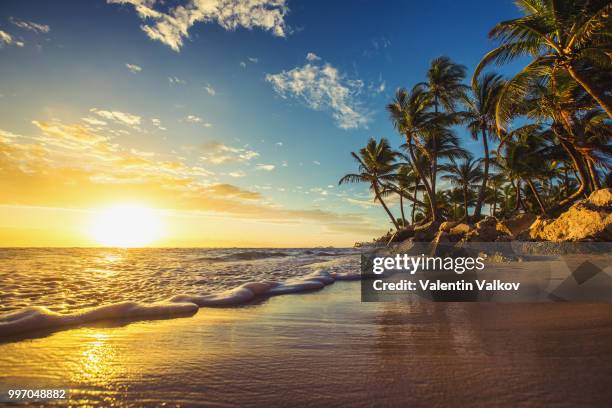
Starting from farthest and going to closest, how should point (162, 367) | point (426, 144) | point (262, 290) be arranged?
point (426, 144) < point (262, 290) < point (162, 367)

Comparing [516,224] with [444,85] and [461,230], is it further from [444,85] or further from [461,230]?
[444,85]

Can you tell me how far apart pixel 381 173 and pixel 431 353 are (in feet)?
85.1

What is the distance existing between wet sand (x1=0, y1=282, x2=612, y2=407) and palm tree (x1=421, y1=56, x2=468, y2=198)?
19294mm

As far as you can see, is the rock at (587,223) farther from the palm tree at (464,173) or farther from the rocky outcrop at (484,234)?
the palm tree at (464,173)

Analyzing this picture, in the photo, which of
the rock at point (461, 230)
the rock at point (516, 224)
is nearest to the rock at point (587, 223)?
the rock at point (461, 230)

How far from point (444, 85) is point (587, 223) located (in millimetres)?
14521

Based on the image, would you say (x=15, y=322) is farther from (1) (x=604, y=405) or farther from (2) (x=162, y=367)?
(1) (x=604, y=405)

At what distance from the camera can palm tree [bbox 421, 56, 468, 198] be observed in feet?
68.2

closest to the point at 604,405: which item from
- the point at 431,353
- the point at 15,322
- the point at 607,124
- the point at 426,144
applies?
the point at 431,353

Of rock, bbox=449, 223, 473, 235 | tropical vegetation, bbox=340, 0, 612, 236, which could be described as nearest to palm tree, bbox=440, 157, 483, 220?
tropical vegetation, bbox=340, 0, 612, 236

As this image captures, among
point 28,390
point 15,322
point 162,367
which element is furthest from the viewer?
point 15,322

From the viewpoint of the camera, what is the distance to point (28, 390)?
5.46 ft

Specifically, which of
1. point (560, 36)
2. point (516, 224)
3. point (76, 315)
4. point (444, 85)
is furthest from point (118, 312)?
point (444, 85)

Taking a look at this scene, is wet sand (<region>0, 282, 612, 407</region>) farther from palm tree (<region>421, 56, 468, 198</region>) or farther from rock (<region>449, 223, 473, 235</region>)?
palm tree (<region>421, 56, 468, 198</region>)
